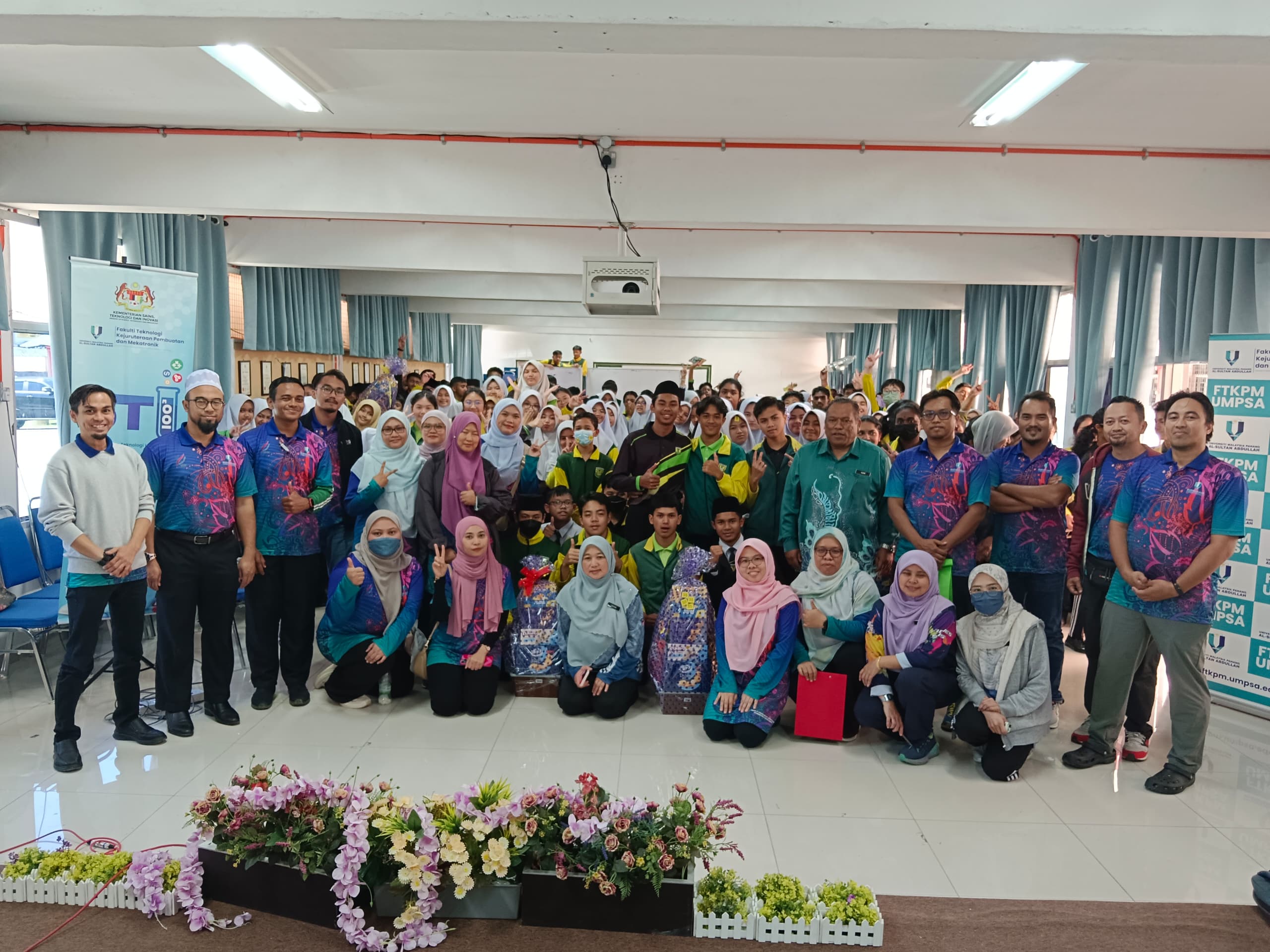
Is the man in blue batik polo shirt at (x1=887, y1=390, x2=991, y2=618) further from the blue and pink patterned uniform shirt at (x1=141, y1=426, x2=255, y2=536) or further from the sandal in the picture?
the blue and pink patterned uniform shirt at (x1=141, y1=426, x2=255, y2=536)

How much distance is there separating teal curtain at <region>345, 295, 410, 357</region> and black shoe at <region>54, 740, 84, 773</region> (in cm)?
932

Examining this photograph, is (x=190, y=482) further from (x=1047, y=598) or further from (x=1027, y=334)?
(x=1027, y=334)

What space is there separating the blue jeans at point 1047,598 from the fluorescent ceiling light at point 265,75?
4222mm

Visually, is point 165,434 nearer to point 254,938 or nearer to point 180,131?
point 254,938

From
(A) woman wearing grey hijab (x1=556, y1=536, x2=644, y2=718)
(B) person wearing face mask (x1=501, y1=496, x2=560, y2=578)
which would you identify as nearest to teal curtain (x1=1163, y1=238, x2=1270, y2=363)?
(A) woman wearing grey hijab (x1=556, y1=536, x2=644, y2=718)

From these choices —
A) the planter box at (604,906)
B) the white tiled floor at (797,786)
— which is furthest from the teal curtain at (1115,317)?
the planter box at (604,906)

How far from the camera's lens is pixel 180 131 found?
16.8 feet

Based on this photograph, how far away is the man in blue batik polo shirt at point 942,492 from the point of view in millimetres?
3699

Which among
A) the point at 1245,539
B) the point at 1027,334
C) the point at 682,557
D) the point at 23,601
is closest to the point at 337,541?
the point at 23,601

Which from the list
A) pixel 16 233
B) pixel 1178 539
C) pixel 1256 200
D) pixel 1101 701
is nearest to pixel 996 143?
pixel 1256 200

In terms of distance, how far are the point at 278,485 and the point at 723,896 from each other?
2753mm

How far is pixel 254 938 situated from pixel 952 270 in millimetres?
7949

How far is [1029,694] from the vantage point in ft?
10.6

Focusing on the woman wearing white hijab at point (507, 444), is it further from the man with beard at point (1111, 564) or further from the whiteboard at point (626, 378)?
the whiteboard at point (626, 378)
